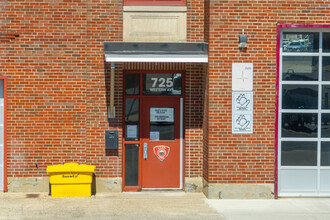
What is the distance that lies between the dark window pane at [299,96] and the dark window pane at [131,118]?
3.32 metres

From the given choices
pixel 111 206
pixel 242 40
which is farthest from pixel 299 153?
pixel 111 206

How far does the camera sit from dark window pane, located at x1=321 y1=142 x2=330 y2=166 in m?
11.7

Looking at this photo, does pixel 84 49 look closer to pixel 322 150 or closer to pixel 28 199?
pixel 28 199

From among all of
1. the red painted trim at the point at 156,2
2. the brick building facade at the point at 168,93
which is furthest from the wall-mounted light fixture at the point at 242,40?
the red painted trim at the point at 156,2

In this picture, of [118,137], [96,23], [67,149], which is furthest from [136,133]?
[96,23]

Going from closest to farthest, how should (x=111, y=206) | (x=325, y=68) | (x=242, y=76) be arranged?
(x=111, y=206) → (x=242, y=76) → (x=325, y=68)

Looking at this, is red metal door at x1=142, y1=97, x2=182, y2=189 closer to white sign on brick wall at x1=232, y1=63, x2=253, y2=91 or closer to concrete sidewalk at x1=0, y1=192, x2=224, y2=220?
concrete sidewalk at x1=0, y1=192, x2=224, y2=220

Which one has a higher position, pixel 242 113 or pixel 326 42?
pixel 326 42

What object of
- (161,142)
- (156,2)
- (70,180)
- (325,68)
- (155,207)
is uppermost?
(156,2)

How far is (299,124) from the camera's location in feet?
38.1

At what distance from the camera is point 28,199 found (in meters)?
11.2

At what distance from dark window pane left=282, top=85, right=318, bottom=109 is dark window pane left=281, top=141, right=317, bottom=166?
0.82 meters

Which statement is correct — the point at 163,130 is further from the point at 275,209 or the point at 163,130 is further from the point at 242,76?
the point at 275,209

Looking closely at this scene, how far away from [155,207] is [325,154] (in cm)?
402
